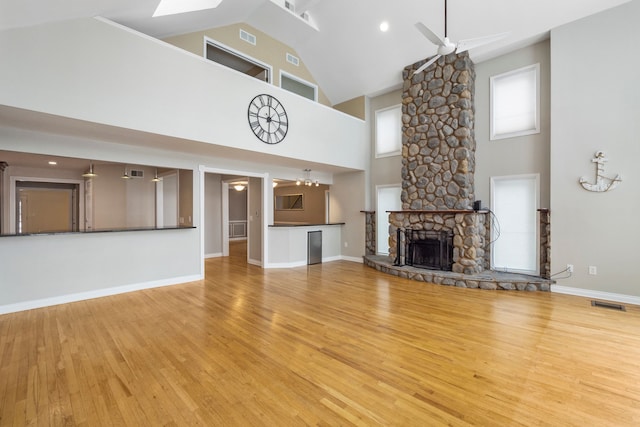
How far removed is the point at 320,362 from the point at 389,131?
20.7 feet

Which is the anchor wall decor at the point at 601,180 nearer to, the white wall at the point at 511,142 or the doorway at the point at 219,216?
the white wall at the point at 511,142

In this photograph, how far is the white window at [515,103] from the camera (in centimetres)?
529

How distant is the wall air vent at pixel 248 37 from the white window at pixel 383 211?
14.9ft

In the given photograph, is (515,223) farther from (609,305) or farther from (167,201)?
(167,201)

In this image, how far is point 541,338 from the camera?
3.05 metres

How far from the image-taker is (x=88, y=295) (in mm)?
4434

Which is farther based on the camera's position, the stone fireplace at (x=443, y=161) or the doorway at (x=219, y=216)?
the doorway at (x=219, y=216)

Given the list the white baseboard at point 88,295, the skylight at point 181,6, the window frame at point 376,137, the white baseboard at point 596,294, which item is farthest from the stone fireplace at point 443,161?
the white baseboard at point 88,295

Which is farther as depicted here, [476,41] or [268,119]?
[268,119]

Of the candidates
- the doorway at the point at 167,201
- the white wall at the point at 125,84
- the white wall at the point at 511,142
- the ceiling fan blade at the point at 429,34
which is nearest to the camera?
the white wall at the point at 125,84

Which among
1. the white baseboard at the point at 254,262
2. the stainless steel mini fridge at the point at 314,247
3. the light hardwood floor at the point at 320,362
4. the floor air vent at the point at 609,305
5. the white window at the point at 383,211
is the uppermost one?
the white window at the point at 383,211

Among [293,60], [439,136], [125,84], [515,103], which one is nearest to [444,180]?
[439,136]

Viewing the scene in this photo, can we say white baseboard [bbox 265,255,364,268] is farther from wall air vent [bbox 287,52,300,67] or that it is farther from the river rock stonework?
wall air vent [bbox 287,52,300,67]

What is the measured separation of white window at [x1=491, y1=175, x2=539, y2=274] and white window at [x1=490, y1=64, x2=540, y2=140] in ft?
3.05
